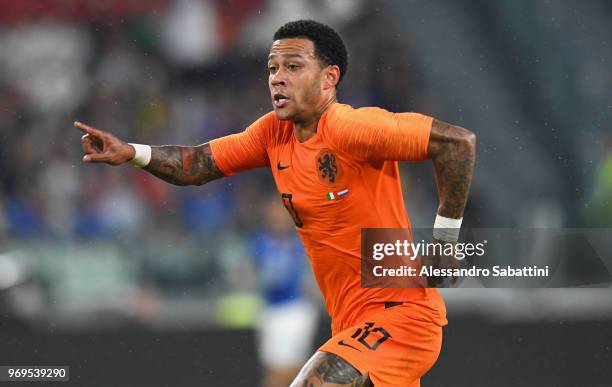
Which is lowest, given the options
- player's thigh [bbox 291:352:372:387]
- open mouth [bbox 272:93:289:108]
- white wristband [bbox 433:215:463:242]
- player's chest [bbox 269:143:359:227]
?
player's thigh [bbox 291:352:372:387]

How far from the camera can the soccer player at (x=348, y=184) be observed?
395cm

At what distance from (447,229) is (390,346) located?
606 mm

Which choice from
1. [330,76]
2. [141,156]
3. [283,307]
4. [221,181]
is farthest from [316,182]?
[221,181]

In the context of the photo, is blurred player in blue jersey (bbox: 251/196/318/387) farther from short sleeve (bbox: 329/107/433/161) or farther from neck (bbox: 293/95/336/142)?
short sleeve (bbox: 329/107/433/161)

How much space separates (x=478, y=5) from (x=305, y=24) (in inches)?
241

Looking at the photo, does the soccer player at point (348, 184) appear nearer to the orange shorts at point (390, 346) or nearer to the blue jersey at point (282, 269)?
the orange shorts at point (390, 346)

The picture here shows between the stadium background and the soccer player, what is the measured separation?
314cm

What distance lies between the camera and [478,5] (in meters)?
9.97

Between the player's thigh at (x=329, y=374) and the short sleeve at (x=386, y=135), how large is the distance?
903 millimetres

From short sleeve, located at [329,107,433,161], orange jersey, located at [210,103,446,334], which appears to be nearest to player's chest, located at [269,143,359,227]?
orange jersey, located at [210,103,446,334]

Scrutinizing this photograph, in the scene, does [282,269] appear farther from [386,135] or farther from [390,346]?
[386,135]

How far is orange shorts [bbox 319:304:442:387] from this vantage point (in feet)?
13.0

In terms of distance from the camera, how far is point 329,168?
4129 mm

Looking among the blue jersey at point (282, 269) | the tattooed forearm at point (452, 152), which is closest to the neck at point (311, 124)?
the tattooed forearm at point (452, 152)
